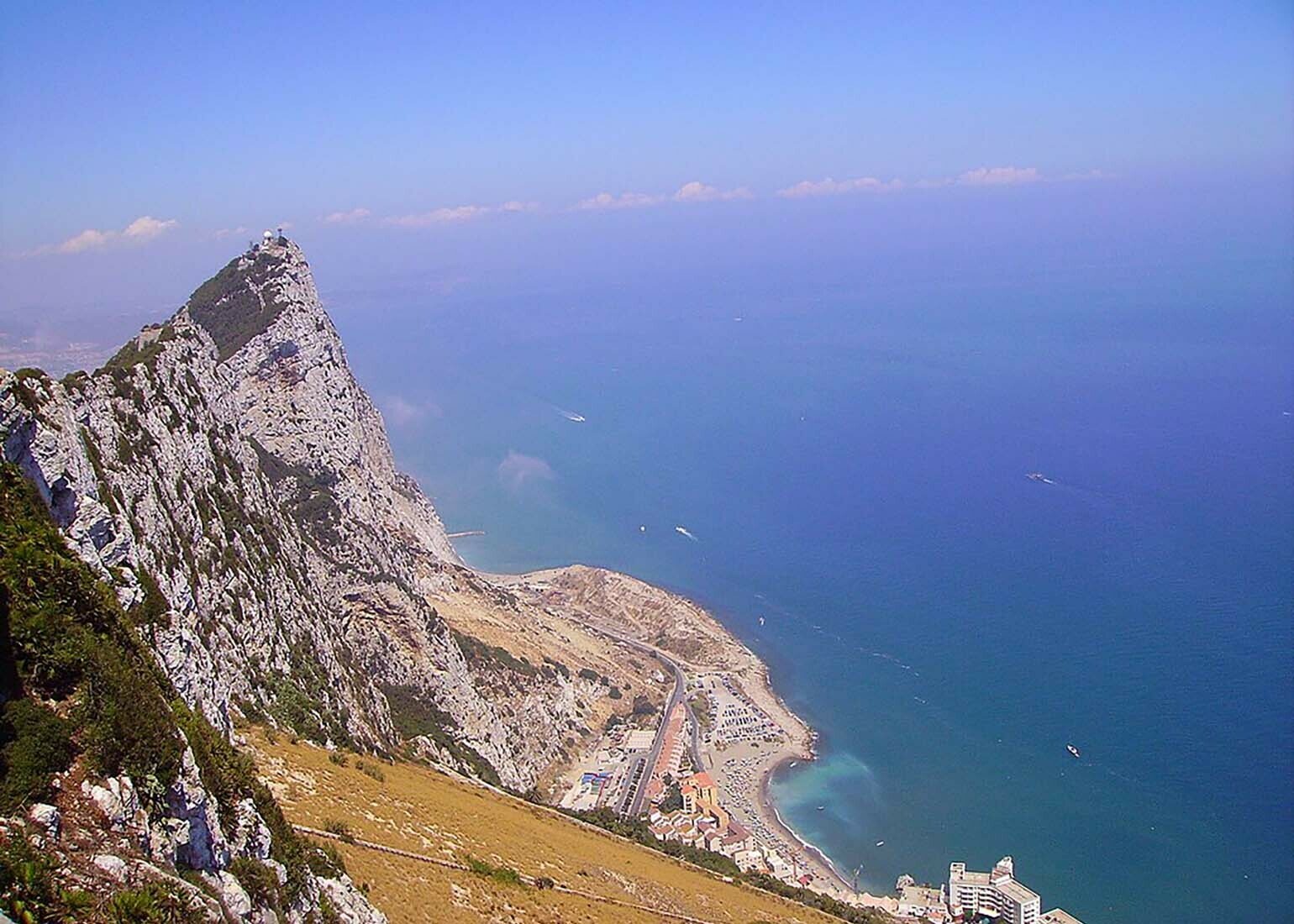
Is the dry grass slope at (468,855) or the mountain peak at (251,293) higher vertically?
the mountain peak at (251,293)

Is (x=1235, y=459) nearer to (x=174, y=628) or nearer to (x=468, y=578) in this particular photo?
(x=468, y=578)

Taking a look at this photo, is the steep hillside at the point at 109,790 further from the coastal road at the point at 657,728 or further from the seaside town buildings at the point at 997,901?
the seaside town buildings at the point at 997,901

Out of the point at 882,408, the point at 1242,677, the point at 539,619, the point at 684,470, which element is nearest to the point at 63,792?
the point at 539,619

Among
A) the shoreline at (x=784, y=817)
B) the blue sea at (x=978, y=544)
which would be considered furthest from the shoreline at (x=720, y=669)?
the blue sea at (x=978, y=544)

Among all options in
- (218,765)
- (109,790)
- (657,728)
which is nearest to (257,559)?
(218,765)

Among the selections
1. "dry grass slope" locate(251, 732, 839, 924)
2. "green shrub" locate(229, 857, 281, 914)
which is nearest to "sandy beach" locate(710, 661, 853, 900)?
"dry grass slope" locate(251, 732, 839, 924)

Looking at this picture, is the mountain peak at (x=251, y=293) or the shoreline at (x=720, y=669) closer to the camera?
the shoreline at (x=720, y=669)

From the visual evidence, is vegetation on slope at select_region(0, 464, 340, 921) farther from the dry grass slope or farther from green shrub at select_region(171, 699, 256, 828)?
the dry grass slope
